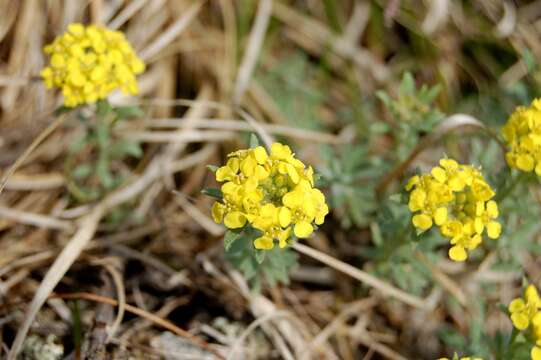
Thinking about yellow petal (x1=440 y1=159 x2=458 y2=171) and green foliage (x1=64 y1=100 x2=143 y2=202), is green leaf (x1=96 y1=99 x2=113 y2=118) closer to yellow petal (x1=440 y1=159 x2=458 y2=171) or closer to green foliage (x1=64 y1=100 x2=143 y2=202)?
green foliage (x1=64 y1=100 x2=143 y2=202)

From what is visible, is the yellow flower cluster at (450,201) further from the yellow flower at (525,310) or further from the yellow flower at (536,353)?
the yellow flower at (536,353)

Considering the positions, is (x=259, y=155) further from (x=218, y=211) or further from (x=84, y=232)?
(x=84, y=232)

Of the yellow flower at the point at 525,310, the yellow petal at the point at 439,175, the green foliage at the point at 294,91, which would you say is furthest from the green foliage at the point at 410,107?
the yellow flower at the point at 525,310

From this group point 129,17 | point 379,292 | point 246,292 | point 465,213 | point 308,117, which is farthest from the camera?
point 308,117

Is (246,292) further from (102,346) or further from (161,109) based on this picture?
(161,109)

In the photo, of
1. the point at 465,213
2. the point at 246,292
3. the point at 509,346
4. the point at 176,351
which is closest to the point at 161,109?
the point at 246,292

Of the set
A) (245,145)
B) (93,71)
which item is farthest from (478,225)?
(93,71)
